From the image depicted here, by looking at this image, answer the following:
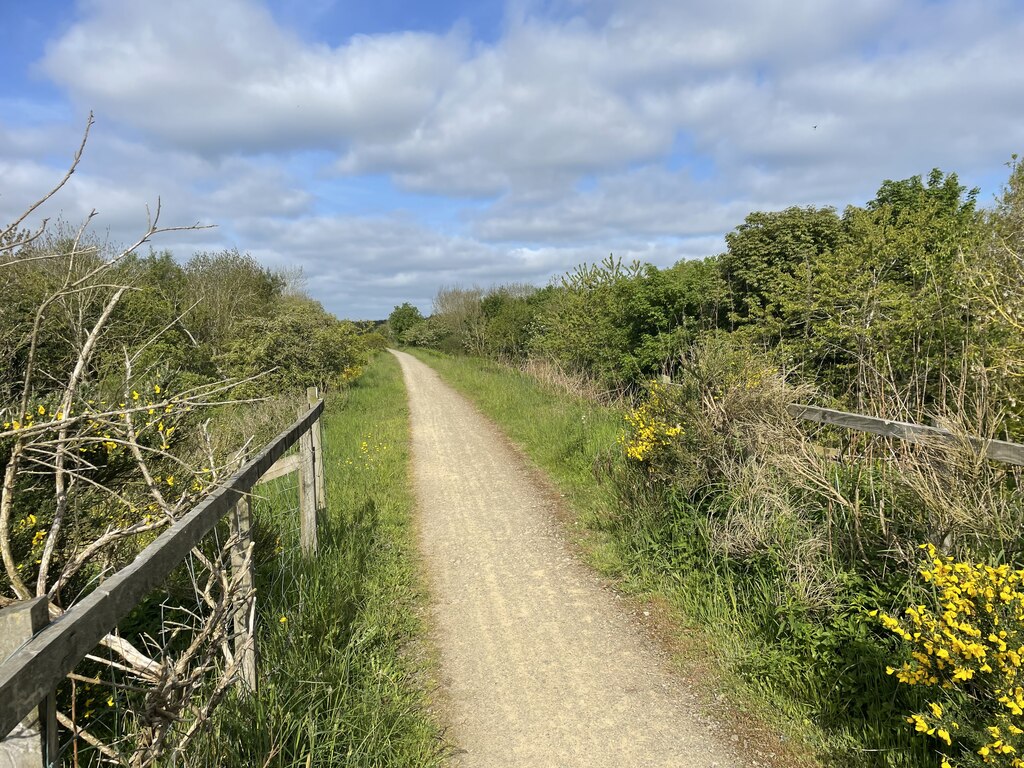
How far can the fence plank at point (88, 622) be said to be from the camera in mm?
1165

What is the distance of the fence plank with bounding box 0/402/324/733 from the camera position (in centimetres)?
117

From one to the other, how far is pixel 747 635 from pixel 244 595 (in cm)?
306

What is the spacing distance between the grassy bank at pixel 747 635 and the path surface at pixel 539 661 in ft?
0.93

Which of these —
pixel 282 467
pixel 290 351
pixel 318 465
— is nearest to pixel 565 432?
pixel 318 465

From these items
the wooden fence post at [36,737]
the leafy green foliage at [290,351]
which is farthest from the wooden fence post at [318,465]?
the leafy green foliage at [290,351]

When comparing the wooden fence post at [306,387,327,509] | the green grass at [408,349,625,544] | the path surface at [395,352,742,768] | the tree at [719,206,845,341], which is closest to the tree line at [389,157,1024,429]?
the tree at [719,206,845,341]

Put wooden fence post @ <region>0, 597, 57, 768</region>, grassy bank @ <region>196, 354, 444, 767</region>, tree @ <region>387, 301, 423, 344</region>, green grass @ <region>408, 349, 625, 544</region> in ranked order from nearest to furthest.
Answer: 1. wooden fence post @ <region>0, 597, 57, 768</region>
2. grassy bank @ <region>196, 354, 444, 767</region>
3. green grass @ <region>408, 349, 625, 544</region>
4. tree @ <region>387, 301, 423, 344</region>

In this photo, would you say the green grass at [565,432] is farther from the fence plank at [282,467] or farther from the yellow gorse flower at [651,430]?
the fence plank at [282,467]

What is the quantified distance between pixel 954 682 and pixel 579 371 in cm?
1288

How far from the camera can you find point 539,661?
3.81 m

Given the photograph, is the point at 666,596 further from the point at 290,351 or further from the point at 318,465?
the point at 290,351

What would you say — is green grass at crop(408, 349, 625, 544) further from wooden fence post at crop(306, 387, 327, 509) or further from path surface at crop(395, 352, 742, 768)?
wooden fence post at crop(306, 387, 327, 509)

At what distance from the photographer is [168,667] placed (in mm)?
1844

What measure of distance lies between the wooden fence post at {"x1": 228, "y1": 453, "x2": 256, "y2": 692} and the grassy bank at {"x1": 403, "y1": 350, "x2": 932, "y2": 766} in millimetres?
2580
